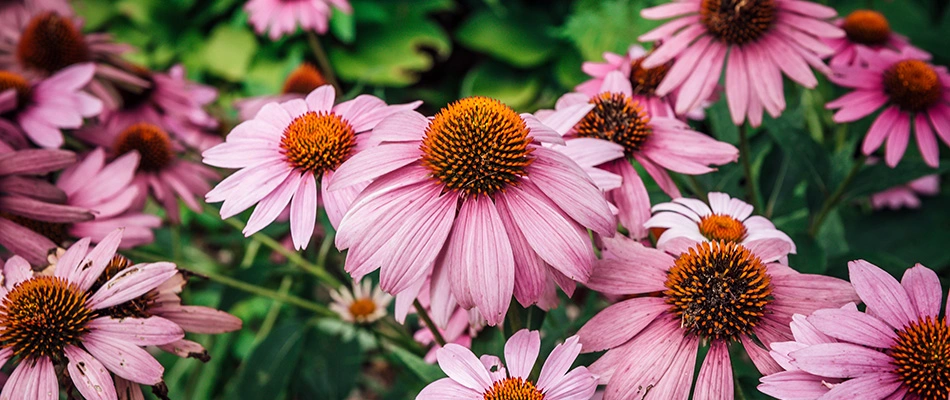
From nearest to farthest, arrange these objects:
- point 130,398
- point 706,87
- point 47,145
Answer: point 130,398, point 706,87, point 47,145

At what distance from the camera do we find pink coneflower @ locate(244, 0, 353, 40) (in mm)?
1443

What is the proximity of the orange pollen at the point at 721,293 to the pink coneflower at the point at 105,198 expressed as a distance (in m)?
0.62

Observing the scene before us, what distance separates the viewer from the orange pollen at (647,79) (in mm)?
824

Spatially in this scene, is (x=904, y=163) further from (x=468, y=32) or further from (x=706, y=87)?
(x=468, y=32)

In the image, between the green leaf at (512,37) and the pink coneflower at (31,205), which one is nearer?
the pink coneflower at (31,205)

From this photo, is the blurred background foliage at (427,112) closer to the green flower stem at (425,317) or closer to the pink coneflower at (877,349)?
the green flower stem at (425,317)

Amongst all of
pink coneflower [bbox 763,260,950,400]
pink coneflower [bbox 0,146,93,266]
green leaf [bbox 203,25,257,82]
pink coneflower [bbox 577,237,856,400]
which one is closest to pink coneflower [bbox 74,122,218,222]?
pink coneflower [bbox 0,146,93,266]

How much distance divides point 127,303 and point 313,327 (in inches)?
25.7

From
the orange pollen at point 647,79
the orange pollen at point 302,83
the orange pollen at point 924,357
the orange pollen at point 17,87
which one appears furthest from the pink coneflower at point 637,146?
the orange pollen at point 302,83

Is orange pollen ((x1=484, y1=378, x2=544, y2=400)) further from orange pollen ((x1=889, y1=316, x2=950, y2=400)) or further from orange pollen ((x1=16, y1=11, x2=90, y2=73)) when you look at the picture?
orange pollen ((x1=16, y1=11, x2=90, y2=73))

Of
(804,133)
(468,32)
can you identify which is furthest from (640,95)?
(468,32)

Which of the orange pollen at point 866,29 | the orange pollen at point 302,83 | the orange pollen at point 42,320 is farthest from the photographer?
the orange pollen at point 302,83

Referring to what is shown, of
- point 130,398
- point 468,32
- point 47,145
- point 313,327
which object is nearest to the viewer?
point 130,398

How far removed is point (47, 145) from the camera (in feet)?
2.87
